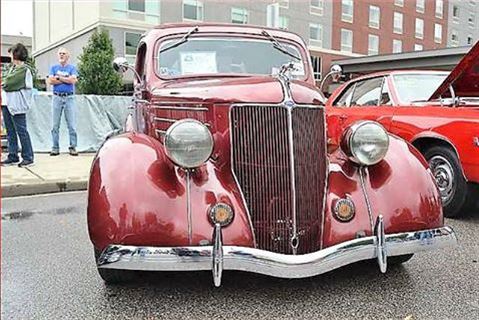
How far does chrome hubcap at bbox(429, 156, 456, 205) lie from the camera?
194 inches

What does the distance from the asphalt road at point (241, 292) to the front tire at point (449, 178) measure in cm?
110

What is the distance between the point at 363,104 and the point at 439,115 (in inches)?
56.2

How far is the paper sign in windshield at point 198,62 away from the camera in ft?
13.1

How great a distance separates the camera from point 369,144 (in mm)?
3043

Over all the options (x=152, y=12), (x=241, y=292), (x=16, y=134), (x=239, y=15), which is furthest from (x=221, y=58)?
(x=239, y=15)

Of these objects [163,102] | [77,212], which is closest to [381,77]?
[163,102]

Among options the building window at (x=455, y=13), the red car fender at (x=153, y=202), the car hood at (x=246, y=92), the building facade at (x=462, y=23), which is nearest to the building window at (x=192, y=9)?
the car hood at (x=246, y=92)

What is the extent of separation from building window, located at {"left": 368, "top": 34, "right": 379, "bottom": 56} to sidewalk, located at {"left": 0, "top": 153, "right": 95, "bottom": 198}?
1538 inches

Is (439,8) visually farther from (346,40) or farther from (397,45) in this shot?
(346,40)

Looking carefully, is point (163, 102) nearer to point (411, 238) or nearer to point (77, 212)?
point (411, 238)

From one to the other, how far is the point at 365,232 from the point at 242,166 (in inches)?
31.8

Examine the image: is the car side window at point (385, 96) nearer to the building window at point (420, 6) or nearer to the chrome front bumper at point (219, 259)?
the chrome front bumper at point (219, 259)

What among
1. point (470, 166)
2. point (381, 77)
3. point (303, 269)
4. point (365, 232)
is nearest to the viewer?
point (303, 269)

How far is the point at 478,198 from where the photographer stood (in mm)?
5113
